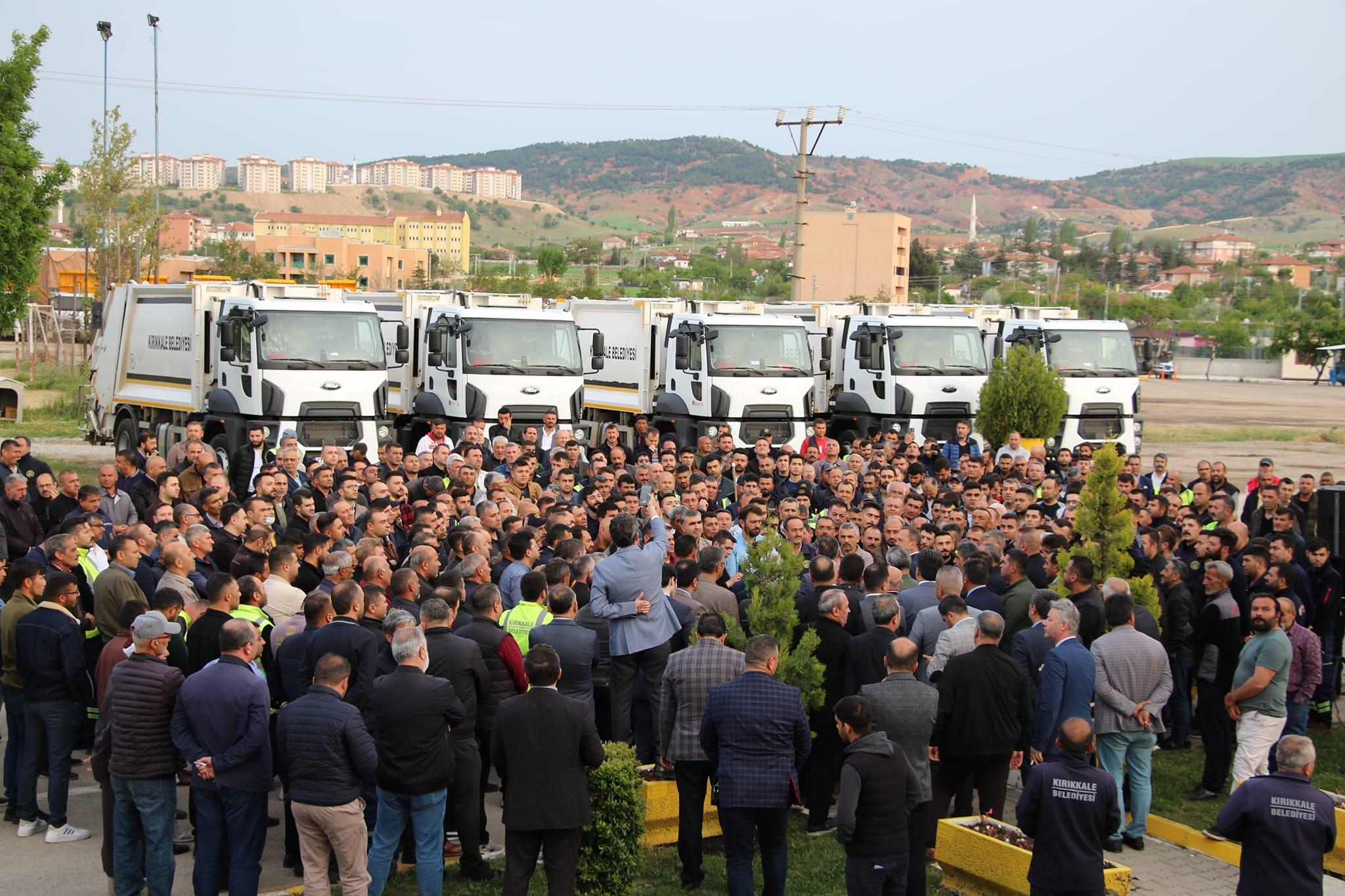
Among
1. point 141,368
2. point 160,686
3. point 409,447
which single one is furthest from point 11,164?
point 160,686

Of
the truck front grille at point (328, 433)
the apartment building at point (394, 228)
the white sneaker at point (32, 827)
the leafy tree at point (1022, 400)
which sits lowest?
the white sneaker at point (32, 827)

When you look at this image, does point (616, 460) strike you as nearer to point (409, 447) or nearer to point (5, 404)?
point (409, 447)

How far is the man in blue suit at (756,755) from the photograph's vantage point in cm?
636

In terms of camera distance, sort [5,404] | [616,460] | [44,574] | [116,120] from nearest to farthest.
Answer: [44,574] → [616,460] → [5,404] → [116,120]

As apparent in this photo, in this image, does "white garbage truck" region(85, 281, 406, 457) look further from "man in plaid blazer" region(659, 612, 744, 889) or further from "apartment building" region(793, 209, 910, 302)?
"apartment building" region(793, 209, 910, 302)

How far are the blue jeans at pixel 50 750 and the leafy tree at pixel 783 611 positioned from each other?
4.25 meters

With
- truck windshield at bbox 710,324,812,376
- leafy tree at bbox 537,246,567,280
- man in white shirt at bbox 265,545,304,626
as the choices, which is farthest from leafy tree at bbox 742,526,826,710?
leafy tree at bbox 537,246,567,280

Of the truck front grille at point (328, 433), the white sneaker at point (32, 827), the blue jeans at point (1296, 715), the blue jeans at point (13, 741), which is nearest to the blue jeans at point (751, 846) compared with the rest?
the blue jeans at point (1296, 715)

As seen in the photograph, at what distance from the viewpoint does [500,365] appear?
63.2 feet

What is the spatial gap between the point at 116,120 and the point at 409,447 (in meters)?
20.7

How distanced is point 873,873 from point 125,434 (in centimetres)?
1836

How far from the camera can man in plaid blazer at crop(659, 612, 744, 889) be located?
22.7ft

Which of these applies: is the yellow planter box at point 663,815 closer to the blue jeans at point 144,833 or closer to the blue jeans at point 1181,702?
the blue jeans at point 144,833

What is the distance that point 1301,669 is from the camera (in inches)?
336
